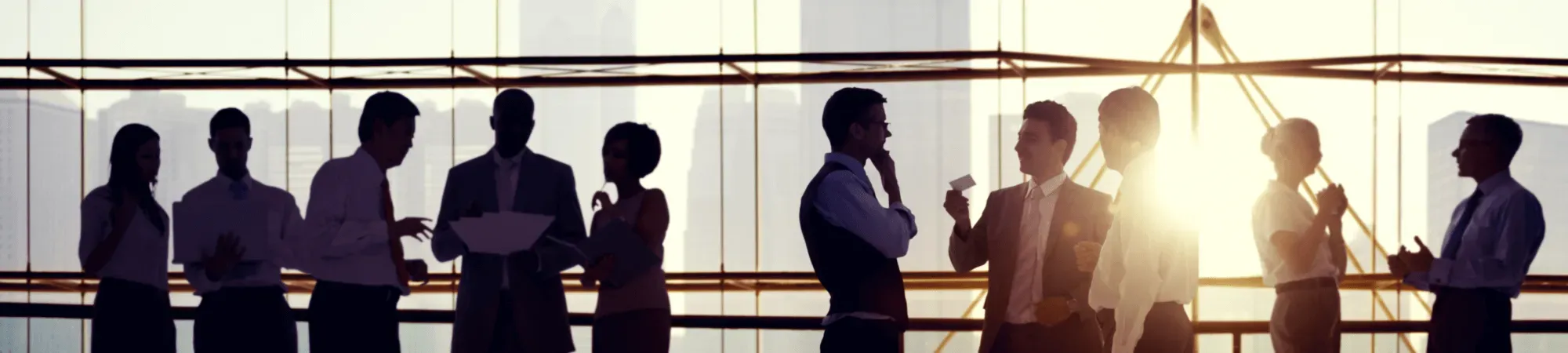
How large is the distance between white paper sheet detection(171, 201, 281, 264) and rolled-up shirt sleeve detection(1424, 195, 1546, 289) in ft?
13.6

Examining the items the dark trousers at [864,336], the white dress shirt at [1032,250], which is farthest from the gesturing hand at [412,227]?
the white dress shirt at [1032,250]

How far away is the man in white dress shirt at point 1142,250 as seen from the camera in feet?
12.7

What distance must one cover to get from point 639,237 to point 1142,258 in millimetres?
1482

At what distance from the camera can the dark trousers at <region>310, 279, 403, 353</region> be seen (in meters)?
4.47

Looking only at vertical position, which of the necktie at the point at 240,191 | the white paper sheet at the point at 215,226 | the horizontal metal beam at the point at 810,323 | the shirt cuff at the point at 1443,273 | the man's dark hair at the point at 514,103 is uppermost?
the man's dark hair at the point at 514,103

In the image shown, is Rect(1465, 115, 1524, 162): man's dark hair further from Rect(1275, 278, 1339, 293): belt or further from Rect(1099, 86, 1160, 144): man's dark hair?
Rect(1099, 86, 1160, 144): man's dark hair

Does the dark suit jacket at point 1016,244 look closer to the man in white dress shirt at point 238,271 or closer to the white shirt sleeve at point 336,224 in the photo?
the white shirt sleeve at point 336,224

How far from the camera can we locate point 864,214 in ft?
13.0

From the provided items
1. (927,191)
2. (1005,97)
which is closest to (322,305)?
(1005,97)

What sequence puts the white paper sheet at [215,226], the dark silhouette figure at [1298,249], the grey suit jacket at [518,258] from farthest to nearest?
the dark silhouette figure at [1298,249]
the white paper sheet at [215,226]
the grey suit jacket at [518,258]

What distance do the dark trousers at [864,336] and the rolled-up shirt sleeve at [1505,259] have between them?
90.6 inches

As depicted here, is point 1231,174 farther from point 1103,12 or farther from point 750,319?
point 750,319

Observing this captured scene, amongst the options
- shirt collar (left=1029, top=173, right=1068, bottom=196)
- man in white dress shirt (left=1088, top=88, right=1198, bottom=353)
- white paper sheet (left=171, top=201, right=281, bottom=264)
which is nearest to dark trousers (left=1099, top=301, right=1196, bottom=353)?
man in white dress shirt (left=1088, top=88, right=1198, bottom=353)

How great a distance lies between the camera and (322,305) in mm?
4500
